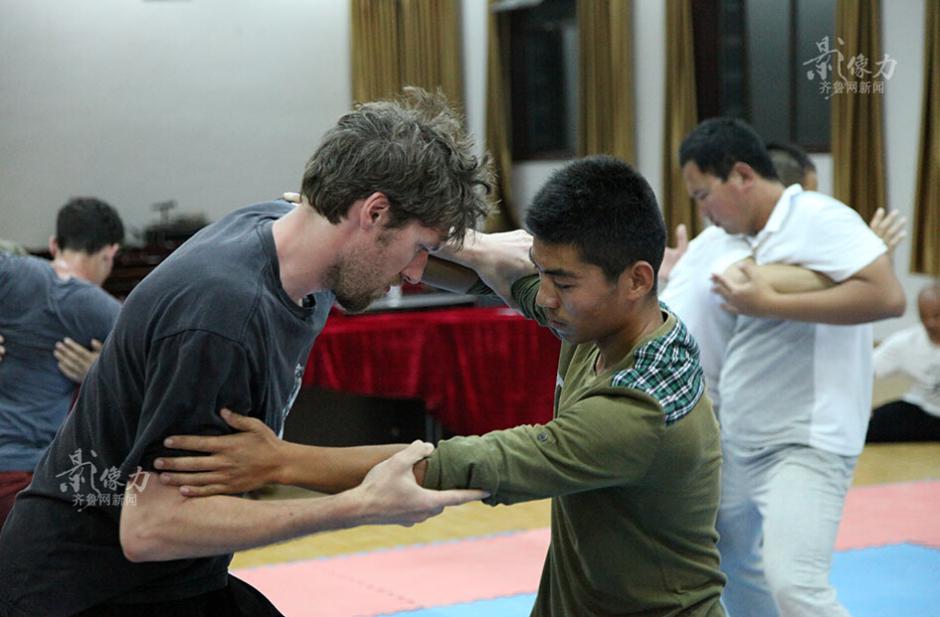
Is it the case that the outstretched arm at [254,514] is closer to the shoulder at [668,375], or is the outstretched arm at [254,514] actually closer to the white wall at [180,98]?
the shoulder at [668,375]

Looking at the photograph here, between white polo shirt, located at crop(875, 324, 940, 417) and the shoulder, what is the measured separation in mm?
6083

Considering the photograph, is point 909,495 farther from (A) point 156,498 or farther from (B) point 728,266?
(A) point 156,498

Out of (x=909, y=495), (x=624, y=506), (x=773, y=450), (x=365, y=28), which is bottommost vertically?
(x=909, y=495)

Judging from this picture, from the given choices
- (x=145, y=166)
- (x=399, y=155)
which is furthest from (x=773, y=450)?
(x=145, y=166)

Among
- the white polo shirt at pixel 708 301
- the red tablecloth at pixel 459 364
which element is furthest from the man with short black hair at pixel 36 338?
the red tablecloth at pixel 459 364

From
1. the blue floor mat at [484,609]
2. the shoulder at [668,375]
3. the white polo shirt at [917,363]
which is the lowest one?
the blue floor mat at [484,609]

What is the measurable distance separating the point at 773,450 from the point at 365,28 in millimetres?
11234

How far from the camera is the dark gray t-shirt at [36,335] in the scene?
423 centimetres

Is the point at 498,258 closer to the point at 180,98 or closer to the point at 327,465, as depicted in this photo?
the point at 327,465

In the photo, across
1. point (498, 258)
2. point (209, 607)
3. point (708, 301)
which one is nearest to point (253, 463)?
point (209, 607)

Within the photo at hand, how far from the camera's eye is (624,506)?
6.75 ft

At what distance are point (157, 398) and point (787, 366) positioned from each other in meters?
2.25

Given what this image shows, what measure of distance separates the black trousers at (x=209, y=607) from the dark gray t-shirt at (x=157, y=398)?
0.02m

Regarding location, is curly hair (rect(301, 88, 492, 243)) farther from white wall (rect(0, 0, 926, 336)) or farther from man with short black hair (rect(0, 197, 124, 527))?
white wall (rect(0, 0, 926, 336))
